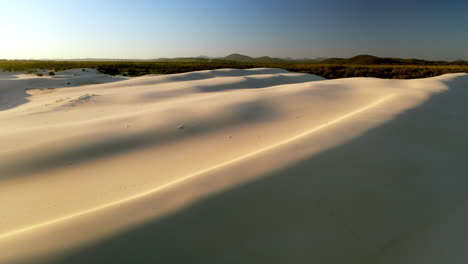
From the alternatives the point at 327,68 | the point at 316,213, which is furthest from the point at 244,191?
the point at 327,68

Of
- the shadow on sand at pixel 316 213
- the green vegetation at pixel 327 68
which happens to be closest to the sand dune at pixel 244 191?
the shadow on sand at pixel 316 213

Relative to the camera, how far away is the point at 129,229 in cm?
151

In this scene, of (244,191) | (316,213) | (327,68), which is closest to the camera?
(316,213)

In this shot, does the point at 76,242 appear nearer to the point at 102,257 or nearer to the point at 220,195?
the point at 102,257

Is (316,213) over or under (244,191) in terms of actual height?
under

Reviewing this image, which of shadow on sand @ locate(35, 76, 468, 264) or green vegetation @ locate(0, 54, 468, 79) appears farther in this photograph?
green vegetation @ locate(0, 54, 468, 79)

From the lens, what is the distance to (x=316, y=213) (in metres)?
1.75

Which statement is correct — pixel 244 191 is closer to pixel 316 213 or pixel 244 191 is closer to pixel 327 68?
pixel 316 213

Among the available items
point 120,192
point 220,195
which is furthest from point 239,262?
point 120,192

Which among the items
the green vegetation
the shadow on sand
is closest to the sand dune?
the shadow on sand

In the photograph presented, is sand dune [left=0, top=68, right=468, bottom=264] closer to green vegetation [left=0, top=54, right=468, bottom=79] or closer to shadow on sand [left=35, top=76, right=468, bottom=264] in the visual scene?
shadow on sand [left=35, top=76, right=468, bottom=264]

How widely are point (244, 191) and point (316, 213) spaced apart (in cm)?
52

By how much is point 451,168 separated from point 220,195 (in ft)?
7.67

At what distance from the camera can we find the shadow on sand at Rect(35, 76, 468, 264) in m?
1.45
